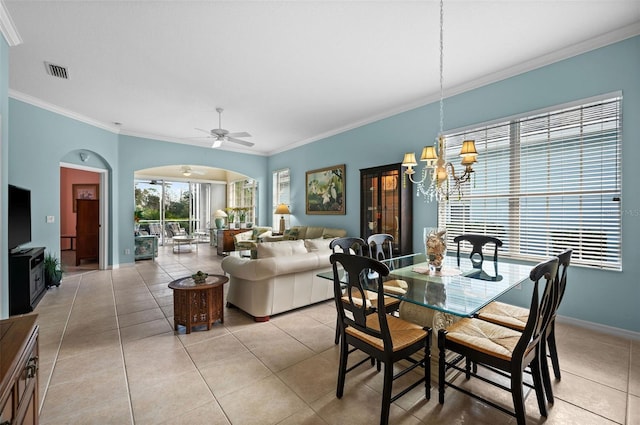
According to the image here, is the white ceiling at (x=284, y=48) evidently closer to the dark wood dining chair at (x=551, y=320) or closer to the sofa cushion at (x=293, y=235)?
the dark wood dining chair at (x=551, y=320)

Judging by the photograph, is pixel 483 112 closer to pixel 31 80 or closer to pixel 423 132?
pixel 423 132

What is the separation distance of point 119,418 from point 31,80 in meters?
4.53

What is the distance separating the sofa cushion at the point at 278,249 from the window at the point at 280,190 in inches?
166

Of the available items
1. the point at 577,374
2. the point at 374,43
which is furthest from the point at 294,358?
the point at 374,43

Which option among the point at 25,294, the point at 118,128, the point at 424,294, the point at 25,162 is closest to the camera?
the point at 424,294

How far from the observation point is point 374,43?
2.99m

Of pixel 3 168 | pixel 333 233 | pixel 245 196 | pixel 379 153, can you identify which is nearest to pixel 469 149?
pixel 379 153

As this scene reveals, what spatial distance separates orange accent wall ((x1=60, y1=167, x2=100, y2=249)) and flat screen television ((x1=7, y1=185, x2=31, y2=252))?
16.5ft

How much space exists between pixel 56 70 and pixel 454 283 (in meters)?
5.10

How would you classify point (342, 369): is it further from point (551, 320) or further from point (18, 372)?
point (18, 372)

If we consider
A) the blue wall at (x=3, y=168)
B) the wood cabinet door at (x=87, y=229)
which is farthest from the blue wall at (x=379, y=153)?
the blue wall at (x=3, y=168)

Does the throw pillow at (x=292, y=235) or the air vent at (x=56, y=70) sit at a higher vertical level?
the air vent at (x=56, y=70)

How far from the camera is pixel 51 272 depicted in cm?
461

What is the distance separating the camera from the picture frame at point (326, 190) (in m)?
6.05
